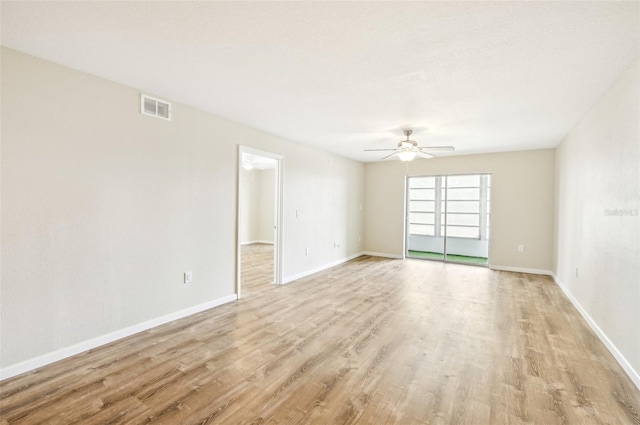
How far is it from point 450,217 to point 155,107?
23.2 feet

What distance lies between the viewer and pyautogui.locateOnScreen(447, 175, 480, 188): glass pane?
7359 mm

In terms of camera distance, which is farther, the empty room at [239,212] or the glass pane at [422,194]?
the glass pane at [422,194]

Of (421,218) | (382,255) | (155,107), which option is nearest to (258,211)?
(382,255)

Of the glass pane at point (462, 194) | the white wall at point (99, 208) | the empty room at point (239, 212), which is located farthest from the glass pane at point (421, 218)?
the white wall at point (99, 208)

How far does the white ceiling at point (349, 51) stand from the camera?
1.74m

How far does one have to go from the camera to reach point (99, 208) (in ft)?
8.86

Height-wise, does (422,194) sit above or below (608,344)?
above

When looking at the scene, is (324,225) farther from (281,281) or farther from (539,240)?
(539,240)

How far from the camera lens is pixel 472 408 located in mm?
1934

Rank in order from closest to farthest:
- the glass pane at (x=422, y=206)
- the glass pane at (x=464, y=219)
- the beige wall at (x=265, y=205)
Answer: the glass pane at (x=464, y=219), the glass pane at (x=422, y=206), the beige wall at (x=265, y=205)

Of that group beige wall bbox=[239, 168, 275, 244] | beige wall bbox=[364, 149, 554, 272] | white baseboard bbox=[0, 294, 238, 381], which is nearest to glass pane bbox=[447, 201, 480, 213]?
beige wall bbox=[364, 149, 554, 272]

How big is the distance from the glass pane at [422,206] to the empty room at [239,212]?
11.2 ft

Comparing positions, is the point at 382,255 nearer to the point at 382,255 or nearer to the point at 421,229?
the point at 382,255

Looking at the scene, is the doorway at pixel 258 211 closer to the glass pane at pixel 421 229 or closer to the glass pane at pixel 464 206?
the glass pane at pixel 421 229
